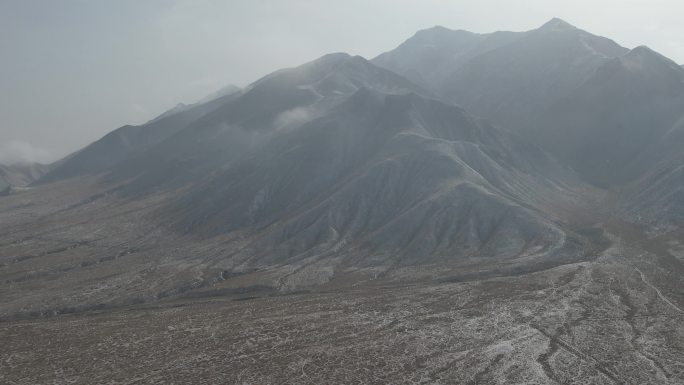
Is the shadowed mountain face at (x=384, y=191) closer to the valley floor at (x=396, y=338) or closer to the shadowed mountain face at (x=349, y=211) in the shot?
the shadowed mountain face at (x=349, y=211)

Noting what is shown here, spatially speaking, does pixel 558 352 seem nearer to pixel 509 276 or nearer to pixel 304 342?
pixel 304 342

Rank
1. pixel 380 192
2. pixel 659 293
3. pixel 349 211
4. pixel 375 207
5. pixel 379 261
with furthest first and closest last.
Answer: pixel 380 192 < pixel 375 207 < pixel 349 211 < pixel 379 261 < pixel 659 293

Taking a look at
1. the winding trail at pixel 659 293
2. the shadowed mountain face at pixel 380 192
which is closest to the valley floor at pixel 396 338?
the winding trail at pixel 659 293

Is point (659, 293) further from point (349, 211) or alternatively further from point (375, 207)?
point (349, 211)

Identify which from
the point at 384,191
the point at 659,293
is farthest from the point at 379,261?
the point at 659,293

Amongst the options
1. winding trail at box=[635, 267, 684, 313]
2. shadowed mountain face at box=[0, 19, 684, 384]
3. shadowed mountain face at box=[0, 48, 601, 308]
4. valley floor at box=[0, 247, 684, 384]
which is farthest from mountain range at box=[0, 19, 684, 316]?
valley floor at box=[0, 247, 684, 384]

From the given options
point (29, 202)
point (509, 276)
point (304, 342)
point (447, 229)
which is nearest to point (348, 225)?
point (447, 229)

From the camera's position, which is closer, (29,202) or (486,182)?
(486,182)

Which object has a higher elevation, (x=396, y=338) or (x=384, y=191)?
(x=384, y=191)
